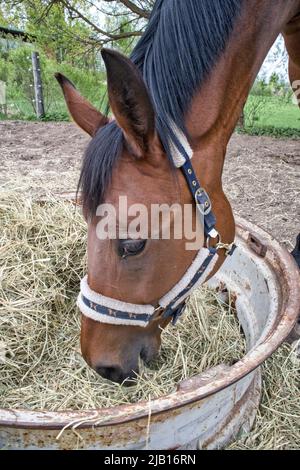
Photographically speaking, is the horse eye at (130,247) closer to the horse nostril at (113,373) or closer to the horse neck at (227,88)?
the horse neck at (227,88)

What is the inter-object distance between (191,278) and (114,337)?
286 millimetres

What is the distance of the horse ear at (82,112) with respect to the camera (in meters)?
1.14

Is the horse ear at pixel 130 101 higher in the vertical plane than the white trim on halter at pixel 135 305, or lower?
higher

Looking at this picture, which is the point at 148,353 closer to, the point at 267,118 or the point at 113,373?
the point at 113,373

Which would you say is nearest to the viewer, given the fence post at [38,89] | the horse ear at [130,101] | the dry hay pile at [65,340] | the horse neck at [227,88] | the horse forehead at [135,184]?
the horse ear at [130,101]

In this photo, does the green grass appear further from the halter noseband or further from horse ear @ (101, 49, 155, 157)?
horse ear @ (101, 49, 155, 157)

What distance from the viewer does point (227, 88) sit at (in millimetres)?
1138

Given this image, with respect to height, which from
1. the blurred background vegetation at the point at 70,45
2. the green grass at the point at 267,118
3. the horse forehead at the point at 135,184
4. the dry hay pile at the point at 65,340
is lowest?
the dry hay pile at the point at 65,340

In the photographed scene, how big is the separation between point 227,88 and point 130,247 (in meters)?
0.55

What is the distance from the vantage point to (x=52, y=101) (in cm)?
834

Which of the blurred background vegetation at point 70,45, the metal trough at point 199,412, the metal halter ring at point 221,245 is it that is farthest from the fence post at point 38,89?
the metal halter ring at point 221,245

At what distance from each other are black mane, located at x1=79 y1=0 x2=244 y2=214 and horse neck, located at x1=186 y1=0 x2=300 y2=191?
31mm

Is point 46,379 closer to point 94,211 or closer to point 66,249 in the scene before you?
point 66,249

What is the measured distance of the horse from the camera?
3.22 feet
